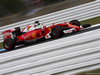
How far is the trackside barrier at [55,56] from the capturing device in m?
5.08

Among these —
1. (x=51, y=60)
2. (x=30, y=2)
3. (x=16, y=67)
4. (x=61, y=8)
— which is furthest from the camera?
(x=30, y=2)

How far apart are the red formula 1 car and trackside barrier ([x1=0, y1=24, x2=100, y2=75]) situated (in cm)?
136

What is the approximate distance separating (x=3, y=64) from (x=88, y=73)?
2644 mm

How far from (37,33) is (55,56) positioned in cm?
248

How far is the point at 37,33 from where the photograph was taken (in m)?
7.59

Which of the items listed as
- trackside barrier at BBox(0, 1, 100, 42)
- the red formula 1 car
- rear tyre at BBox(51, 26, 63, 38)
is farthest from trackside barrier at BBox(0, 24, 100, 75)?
trackside barrier at BBox(0, 1, 100, 42)

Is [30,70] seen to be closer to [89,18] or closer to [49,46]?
[49,46]

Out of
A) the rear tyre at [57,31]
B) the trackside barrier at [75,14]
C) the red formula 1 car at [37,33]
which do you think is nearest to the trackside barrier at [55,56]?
the rear tyre at [57,31]

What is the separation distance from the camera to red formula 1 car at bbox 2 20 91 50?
22.6 feet

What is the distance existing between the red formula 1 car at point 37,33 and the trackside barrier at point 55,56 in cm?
136

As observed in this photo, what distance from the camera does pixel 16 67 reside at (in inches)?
224

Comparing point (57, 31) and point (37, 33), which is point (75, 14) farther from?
point (57, 31)

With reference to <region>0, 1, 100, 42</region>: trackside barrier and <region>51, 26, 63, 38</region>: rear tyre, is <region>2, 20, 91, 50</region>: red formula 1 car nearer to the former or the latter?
<region>51, 26, 63, 38</region>: rear tyre

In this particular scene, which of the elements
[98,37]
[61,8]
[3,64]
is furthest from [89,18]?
[3,64]
